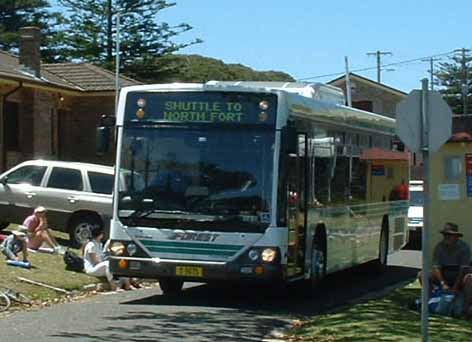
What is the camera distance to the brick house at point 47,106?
3359cm

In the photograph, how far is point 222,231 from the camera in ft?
47.8

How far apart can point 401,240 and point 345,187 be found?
5958 mm

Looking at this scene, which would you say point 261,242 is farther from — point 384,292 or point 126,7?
point 126,7

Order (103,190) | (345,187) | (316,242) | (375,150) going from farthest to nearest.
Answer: (103,190) < (375,150) < (345,187) < (316,242)

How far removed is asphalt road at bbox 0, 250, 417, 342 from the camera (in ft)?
39.9

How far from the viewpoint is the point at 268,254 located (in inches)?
571

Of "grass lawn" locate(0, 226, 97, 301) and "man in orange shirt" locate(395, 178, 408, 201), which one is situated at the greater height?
"man in orange shirt" locate(395, 178, 408, 201)

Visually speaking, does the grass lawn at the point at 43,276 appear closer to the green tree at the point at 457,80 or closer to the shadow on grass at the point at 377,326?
the shadow on grass at the point at 377,326

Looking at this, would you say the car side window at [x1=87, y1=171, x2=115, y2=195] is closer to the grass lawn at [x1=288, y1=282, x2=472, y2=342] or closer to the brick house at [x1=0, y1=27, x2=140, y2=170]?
the brick house at [x1=0, y1=27, x2=140, y2=170]

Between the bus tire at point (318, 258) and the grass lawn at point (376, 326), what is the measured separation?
1023 millimetres

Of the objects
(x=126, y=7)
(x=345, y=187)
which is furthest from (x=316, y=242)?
(x=126, y=7)

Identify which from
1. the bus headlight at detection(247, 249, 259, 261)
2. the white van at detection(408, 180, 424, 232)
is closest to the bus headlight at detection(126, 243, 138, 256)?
the bus headlight at detection(247, 249, 259, 261)

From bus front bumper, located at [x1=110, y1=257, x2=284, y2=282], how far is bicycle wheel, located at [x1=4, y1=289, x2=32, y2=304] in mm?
1443

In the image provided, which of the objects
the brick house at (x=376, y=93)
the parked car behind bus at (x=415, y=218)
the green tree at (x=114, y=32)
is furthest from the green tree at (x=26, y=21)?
the parked car behind bus at (x=415, y=218)
